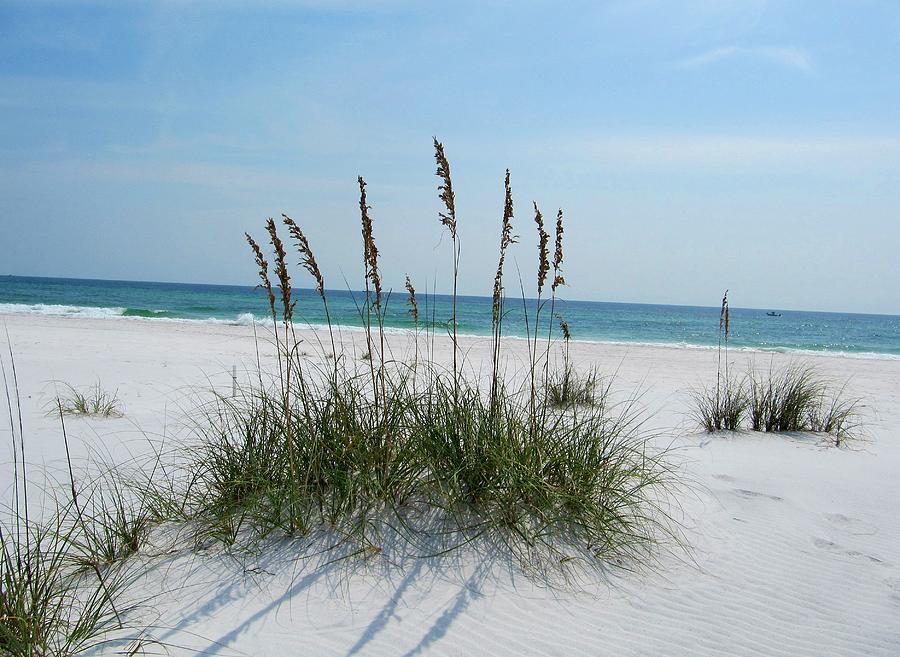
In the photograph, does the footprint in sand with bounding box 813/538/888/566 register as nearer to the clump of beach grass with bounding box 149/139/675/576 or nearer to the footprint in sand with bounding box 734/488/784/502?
the footprint in sand with bounding box 734/488/784/502

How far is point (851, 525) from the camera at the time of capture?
3.92m

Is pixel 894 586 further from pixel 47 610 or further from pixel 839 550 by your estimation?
pixel 47 610

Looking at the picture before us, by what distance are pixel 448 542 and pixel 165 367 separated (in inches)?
357

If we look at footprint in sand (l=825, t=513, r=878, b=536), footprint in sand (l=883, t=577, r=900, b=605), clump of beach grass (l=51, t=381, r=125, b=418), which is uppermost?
clump of beach grass (l=51, t=381, r=125, b=418)

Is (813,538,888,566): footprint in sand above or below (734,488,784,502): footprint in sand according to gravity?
below

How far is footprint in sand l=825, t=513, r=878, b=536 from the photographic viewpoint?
3.81 metres

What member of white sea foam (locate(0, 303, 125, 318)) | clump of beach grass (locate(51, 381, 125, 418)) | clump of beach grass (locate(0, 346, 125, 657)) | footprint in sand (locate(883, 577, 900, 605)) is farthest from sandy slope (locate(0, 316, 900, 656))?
white sea foam (locate(0, 303, 125, 318))

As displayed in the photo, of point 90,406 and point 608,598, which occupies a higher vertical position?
point 90,406

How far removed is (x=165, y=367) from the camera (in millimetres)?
10742

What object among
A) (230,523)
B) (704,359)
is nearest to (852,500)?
(230,523)

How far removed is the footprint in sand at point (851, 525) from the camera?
12.5 ft

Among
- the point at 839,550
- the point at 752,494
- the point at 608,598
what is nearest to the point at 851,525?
the point at 839,550

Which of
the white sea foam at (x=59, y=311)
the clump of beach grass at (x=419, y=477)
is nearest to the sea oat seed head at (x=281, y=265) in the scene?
the clump of beach grass at (x=419, y=477)

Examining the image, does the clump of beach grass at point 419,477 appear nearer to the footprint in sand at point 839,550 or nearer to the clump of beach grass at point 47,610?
the clump of beach grass at point 47,610
